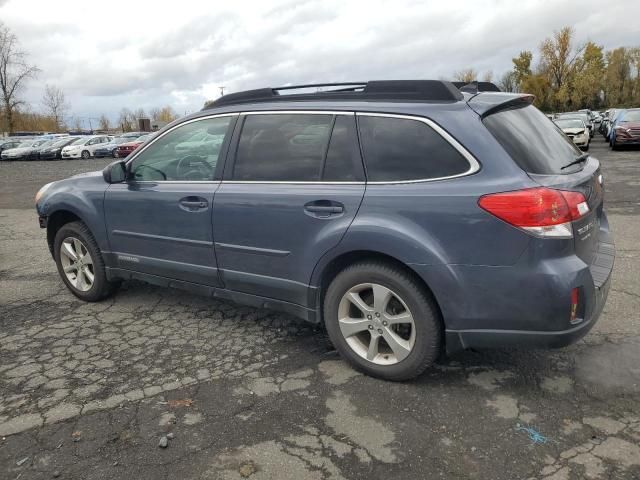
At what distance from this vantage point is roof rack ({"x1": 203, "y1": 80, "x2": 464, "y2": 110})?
10.3ft

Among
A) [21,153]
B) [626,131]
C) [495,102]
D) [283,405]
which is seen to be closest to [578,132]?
[626,131]

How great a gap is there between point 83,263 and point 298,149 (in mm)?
2540

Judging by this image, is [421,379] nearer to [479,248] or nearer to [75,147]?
[479,248]

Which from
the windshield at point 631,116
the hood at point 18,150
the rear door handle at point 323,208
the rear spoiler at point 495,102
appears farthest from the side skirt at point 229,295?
the hood at point 18,150

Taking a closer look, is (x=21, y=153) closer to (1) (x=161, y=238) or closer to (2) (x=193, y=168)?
(1) (x=161, y=238)

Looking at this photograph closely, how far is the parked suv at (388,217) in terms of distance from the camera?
9.05ft

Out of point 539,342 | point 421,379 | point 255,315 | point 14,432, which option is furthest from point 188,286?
point 539,342

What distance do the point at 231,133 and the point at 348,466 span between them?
238 cm

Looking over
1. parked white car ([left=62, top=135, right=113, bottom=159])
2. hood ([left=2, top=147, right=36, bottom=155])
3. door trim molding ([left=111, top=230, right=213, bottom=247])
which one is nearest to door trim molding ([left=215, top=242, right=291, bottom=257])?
door trim molding ([left=111, top=230, right=213, bottom=247])

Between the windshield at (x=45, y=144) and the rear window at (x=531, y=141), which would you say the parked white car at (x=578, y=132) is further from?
the windshield at (x=45, y=144)

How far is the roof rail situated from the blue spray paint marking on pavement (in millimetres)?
2048

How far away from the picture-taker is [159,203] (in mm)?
4105

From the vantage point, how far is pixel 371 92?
3373mm

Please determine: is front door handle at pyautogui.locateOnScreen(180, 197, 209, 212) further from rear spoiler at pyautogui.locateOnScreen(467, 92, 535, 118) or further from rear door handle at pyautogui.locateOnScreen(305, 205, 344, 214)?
rear spoiler at pyautogui.locateOnScreen(467, 92, 535, 118)
